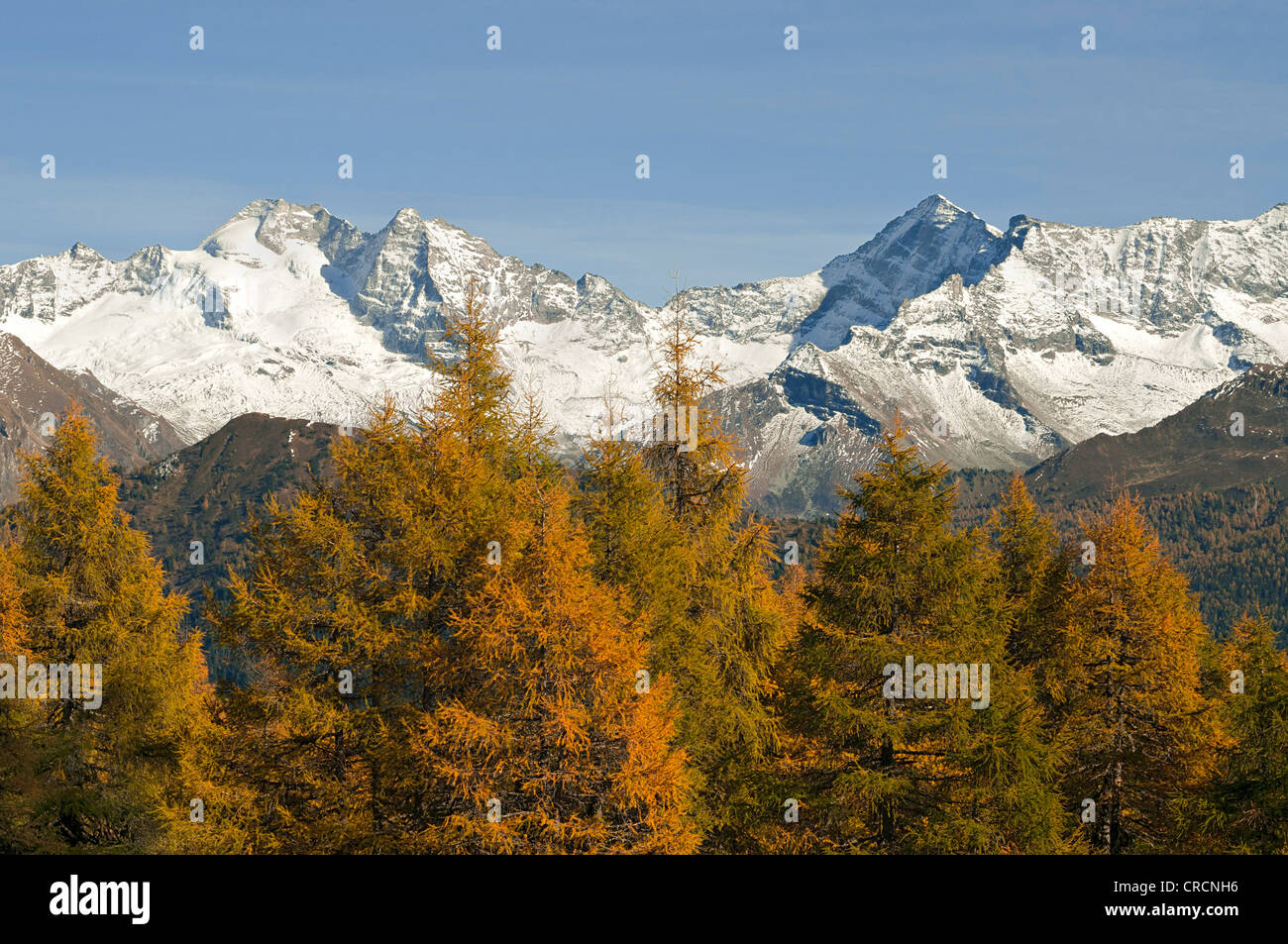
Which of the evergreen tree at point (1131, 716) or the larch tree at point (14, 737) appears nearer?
the larch tree at point (14, 737)

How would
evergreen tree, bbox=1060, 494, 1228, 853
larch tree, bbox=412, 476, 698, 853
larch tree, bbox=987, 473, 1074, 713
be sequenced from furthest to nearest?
larch tree, bbox=987, 473, 1074, 713, evergreen tree, bbox=1060, 494, 1228, 853, larch tree, bbox=412, 476, 698, 853

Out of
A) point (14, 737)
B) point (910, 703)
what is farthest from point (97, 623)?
point (910, 703)

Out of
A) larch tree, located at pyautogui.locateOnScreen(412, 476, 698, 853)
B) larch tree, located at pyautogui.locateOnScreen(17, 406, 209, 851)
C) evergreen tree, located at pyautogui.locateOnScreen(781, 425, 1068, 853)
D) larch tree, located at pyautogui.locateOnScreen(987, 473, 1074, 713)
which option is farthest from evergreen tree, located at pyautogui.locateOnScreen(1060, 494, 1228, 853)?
larch tree, located at pyautogui.locateOnScreen(17, 406, 209, 851)

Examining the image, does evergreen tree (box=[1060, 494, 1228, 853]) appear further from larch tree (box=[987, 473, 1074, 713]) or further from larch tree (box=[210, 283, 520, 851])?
larch tree (box=[210, 283, 520, 851])

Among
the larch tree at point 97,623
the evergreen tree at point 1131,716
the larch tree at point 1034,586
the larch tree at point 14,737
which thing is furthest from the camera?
the larch tree at point 1034,586

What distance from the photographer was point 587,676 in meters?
22.2

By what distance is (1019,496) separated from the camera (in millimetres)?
41938

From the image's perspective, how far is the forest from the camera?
22109 mm

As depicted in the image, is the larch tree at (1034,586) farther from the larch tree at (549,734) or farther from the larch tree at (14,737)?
the larch tree at (14,737)

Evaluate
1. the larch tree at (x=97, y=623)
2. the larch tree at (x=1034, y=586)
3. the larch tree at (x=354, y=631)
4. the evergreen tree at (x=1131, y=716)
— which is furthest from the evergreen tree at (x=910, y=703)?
the larch tree at (x=97, y=623)

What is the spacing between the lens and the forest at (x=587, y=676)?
2211 centimetres

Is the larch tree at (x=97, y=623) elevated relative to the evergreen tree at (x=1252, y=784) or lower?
elevated
